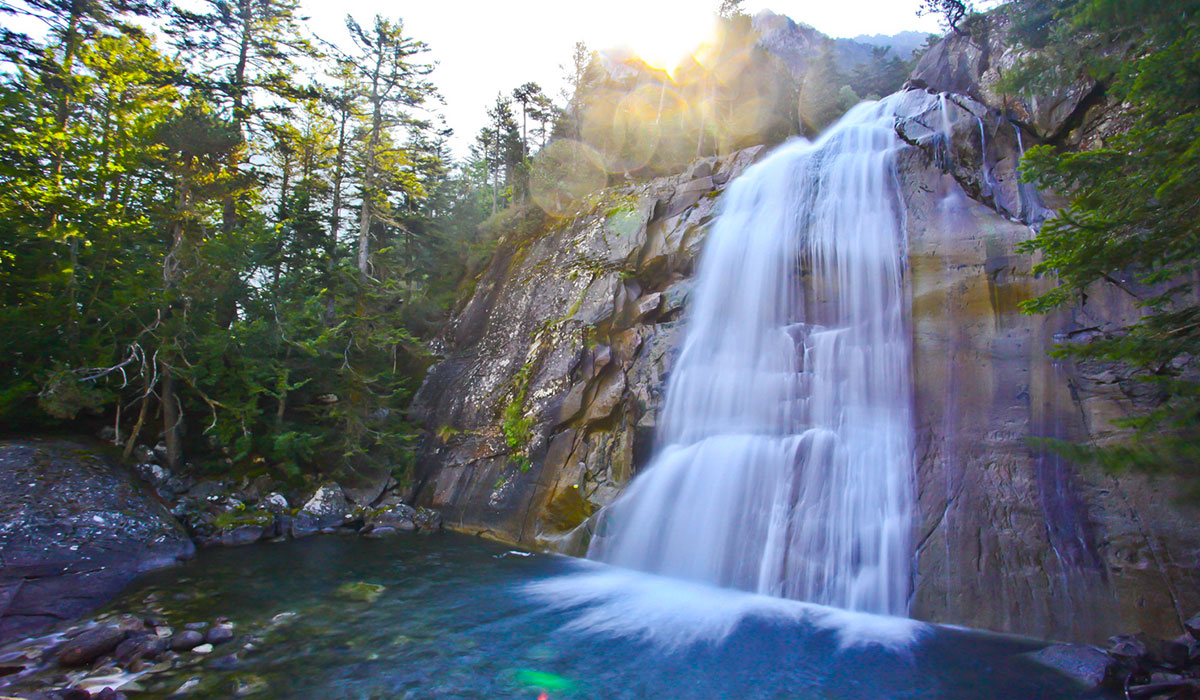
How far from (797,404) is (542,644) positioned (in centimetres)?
637

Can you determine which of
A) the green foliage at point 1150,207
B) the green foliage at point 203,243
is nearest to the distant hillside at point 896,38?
the green foliage at point 203,243

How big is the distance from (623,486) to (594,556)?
1545mm

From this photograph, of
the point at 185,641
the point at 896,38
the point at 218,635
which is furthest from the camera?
the point at 896,38

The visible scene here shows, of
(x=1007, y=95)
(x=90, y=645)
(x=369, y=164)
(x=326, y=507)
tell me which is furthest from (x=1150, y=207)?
(x=369, y=164)

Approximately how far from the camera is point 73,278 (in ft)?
35.7

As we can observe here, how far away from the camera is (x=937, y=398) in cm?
890

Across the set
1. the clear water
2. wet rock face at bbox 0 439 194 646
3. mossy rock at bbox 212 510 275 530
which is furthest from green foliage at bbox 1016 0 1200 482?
mossy rock at bbox 212 510 275 530

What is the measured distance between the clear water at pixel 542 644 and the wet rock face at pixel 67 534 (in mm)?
546

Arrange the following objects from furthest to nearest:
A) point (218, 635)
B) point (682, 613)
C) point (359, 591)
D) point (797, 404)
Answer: point (797, 404) → point (359, 591) → point (682, 613) → point (218, 635)

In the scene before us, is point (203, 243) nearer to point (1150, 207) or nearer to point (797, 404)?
point (797, 404)

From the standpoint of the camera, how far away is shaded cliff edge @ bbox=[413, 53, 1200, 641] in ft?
22.7

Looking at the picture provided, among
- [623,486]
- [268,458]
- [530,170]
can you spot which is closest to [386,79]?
[530,170]

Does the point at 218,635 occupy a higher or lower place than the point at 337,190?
lower

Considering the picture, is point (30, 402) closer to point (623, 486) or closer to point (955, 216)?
point (623, 486)
